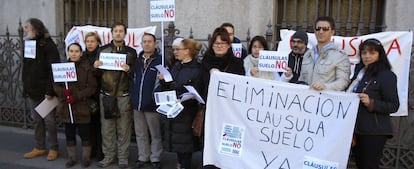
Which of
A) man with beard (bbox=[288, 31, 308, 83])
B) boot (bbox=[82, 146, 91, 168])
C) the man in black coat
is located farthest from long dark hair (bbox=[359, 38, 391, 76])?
the man in black coat

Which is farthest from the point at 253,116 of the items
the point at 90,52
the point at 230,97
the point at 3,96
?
the point at 3,96

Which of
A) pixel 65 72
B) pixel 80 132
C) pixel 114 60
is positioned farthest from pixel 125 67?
pixel 80 132

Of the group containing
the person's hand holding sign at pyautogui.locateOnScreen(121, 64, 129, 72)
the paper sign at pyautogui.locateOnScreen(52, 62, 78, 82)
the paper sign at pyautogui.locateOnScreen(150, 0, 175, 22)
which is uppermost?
the paper sign at pyautogui.locateOnScreen(150, 0, 175, 22)

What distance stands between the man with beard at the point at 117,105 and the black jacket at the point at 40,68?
94 centimetres

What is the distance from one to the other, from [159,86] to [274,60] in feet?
5.07

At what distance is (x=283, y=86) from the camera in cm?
404

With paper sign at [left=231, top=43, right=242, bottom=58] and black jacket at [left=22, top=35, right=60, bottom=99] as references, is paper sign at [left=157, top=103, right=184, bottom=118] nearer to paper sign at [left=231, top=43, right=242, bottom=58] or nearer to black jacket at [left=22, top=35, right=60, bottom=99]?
paper sign at [left=231, top=43, right=242, bottom=58]

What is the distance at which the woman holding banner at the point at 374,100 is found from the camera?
363 centimetres

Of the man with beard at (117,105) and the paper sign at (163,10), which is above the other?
the paper sign at (163,10)

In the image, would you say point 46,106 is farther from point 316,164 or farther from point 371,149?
point 371,149

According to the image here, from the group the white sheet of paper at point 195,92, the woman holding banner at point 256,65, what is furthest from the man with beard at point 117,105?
the woman holding banner at point 256,65

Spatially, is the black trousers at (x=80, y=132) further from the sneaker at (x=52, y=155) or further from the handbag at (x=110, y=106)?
the sneaker at (x=52, y=155)

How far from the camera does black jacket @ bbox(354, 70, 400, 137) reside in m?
3.62

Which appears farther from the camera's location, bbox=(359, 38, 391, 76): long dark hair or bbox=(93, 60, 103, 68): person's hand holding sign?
bbox=(93, 60, 103, 68): person's hand holding sign
